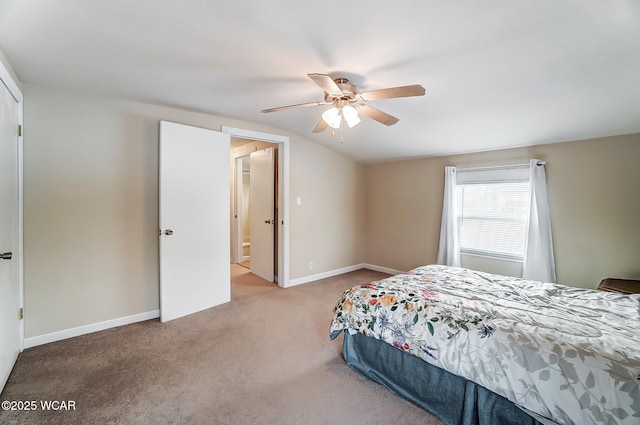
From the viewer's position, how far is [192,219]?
10.3ft

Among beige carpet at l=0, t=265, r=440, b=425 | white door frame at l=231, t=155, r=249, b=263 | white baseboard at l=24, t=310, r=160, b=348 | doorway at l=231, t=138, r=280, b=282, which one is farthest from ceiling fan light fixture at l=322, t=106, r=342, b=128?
white door frame at l=231, t=155, r=249, b=263

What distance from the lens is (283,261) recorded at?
408cm

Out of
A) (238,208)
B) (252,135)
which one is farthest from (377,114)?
(238,208)

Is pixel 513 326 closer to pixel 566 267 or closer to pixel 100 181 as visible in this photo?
pixel 566 267

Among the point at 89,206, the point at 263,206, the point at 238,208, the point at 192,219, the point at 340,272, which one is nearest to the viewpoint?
A: the point at 89,206

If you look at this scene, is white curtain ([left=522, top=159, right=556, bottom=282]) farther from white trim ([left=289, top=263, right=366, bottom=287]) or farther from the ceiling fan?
white trim ([left=289, top=263, right=366, bottom=287])

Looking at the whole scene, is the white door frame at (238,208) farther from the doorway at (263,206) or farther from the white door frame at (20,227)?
the white door frame at (20,227)

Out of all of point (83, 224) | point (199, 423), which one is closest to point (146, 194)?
point (83, 224)

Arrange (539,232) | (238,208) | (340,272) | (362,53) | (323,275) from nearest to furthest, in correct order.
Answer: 1. (362,53)
2. (539,232)
3. (323,275)
4. (340,272)
5. (238,208)

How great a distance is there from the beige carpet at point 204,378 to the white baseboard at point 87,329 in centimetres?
8

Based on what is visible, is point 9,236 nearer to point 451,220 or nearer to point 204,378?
point 204,378

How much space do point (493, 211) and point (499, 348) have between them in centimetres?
282

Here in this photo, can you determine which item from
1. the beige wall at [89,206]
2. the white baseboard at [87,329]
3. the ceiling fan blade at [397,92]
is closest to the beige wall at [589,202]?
the ceiling fan blade at [397,92]

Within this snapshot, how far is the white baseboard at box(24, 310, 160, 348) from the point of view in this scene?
2.41 metres
